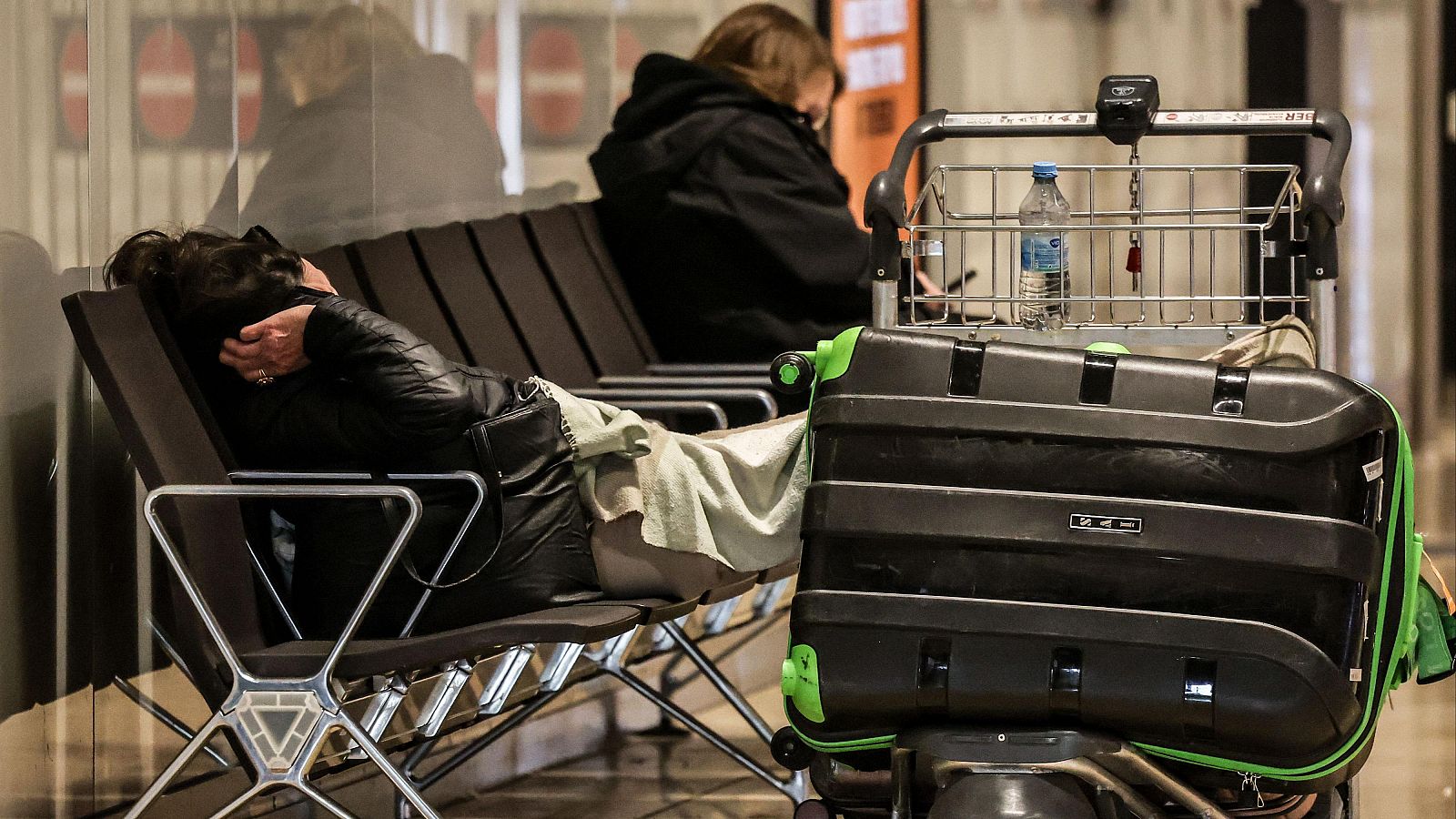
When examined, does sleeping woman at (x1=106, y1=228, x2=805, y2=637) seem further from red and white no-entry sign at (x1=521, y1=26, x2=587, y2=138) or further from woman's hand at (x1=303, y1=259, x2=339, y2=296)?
red and white no-entry sign at (x1=521, y1=26, x2=587, y2=138)

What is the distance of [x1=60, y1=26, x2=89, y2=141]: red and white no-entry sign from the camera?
269 centimetres

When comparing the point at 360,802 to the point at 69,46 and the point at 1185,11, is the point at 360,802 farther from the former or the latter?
the point at 1185,11

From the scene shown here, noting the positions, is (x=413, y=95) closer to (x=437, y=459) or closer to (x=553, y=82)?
(x=553, y=82)

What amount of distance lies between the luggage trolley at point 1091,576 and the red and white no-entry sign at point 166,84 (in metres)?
1.49

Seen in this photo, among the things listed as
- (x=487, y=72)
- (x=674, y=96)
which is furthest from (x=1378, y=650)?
(x=487, y=72)

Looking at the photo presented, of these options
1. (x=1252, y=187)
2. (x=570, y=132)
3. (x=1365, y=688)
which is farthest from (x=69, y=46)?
(x=1252, y=187)

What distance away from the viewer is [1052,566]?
188 cm

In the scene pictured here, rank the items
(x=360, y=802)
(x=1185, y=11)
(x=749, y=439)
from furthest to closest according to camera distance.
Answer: (x=1185, y=11), (x=360, y=802), (x=749, y=439)

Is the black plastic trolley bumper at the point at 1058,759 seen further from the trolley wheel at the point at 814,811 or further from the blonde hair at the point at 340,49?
the blonde hair at the point at 340,49

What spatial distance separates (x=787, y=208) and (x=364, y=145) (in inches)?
42.7

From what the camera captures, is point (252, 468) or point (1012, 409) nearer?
point (1012, 409)

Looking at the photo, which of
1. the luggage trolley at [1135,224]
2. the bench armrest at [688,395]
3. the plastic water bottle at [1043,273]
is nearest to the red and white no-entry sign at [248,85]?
the bench armrest at [688,395]

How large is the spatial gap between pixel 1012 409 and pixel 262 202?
188cm

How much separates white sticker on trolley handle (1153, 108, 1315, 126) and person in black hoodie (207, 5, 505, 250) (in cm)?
169
